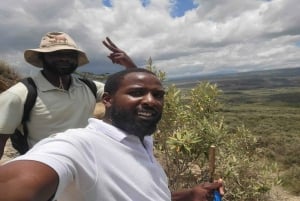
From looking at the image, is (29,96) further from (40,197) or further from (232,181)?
(232,181)

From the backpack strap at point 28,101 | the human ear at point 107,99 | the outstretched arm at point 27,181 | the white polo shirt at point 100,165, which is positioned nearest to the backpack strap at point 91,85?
the backpack strap at point 28,101

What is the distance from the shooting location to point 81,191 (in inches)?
45.9

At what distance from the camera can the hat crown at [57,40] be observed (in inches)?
97.8

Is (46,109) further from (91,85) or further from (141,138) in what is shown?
(141,138)

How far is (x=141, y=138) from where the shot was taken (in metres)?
1.51

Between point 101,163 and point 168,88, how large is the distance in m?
4.37

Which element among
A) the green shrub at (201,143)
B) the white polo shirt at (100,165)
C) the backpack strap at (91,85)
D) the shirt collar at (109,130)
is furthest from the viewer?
the green shrub at (201,143)

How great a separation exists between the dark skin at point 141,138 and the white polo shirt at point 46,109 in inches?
32.4

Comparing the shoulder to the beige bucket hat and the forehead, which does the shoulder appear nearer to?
the beige bucket hat

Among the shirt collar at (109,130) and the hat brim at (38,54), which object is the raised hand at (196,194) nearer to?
the shirt collar at (109,130)

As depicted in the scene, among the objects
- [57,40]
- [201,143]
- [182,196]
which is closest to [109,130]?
[182,196]

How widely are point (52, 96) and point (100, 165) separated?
128 cm

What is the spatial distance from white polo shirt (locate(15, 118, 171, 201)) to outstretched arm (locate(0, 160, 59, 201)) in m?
0.02

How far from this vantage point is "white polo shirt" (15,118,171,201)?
1.08 meters
